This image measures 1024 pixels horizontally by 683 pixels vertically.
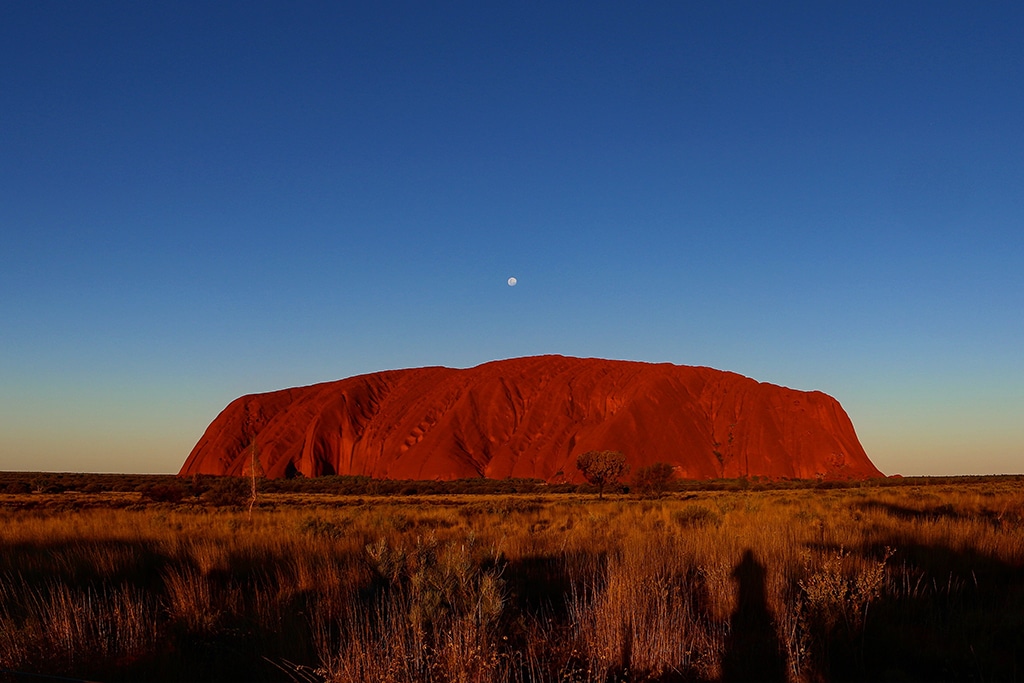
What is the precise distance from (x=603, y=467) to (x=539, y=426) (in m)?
31.5

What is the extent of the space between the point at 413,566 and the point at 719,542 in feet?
16.0

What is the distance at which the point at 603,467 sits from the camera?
164ft

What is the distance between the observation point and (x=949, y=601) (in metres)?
6.71

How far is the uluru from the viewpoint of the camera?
7300 cm

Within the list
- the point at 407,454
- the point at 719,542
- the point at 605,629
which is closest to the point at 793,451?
the point at 407,454

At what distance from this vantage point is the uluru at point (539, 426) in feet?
240

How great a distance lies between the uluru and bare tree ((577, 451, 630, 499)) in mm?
18223

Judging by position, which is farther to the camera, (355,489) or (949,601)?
(355,489)

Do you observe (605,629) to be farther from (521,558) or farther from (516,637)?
(521,558)

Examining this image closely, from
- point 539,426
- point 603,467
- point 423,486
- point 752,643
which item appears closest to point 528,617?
point 752,643

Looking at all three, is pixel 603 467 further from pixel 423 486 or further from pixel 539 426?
pixel 539 426

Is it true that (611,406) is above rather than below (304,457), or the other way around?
above

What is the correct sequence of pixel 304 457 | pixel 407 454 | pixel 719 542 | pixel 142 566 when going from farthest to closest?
pixel 304 457 → pixel 407 454 → pixel 719 542 → pixel 142 566

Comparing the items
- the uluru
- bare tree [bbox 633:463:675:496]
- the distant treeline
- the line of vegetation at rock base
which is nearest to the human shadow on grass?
bare tree [bbox 633:463:675:496]
